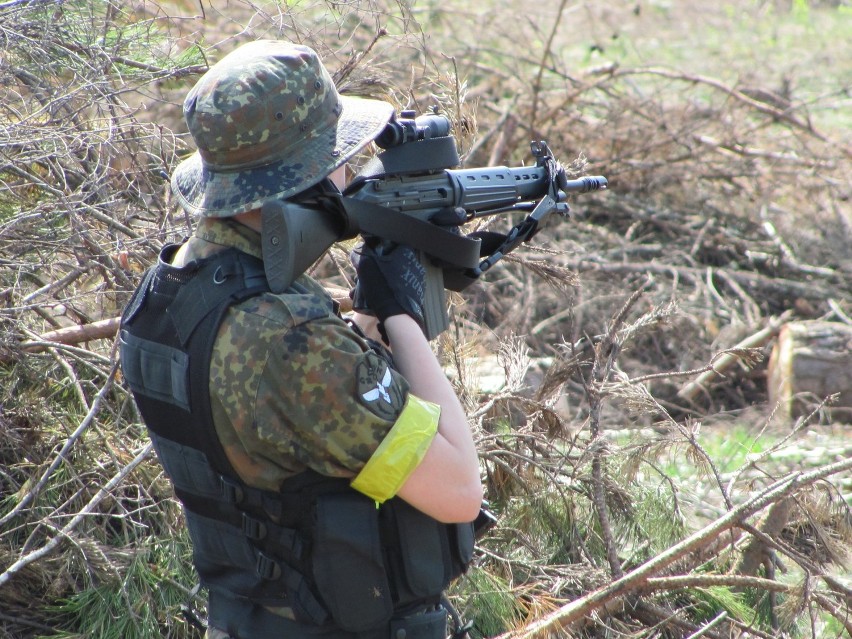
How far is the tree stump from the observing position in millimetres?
4781

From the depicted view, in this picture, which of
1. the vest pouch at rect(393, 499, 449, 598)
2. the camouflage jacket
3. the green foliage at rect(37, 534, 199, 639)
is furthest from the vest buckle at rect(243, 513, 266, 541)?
the green foliage at rect(37, 534, 199, 639)

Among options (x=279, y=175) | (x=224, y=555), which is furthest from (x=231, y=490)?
(x=279, y=175)

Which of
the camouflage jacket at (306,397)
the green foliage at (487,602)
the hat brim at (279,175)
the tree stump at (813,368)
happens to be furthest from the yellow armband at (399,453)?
the tree stump at (813,368)

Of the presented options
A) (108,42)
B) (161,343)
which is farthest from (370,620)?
(108,42)

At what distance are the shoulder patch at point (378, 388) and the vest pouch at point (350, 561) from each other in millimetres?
192

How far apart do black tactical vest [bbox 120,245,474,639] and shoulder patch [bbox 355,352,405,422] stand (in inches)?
7.0

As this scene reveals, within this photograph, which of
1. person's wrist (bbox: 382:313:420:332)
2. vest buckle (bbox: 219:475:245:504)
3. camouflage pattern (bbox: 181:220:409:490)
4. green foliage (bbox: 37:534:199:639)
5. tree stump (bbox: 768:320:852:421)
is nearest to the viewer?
camouflage pattern (bbox: 181:220:409:490)

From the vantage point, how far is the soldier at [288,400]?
1384 mm

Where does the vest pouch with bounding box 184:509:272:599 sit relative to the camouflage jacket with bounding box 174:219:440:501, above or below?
below

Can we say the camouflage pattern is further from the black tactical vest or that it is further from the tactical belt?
the tactical belt

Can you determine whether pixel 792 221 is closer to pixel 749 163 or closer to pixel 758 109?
pixel 749 163

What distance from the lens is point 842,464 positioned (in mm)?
2258

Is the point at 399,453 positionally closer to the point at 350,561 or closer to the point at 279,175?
the point at 350,561

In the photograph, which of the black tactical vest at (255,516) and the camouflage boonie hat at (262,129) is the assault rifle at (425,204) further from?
the black tactical vest at (255,516)
